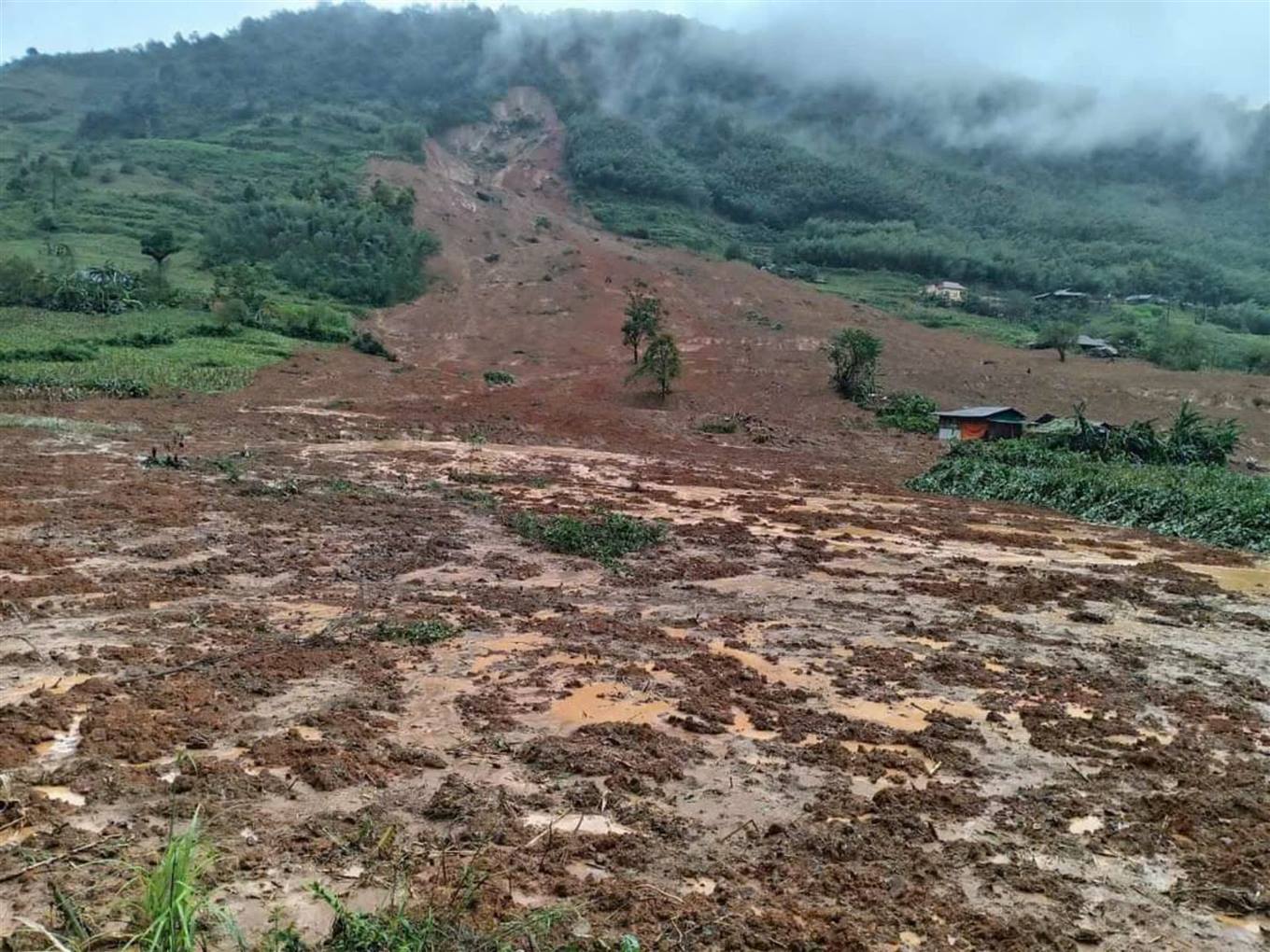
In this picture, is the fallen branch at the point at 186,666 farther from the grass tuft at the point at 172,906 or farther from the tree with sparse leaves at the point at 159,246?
the tree with sparse leaves at the point at 159,246

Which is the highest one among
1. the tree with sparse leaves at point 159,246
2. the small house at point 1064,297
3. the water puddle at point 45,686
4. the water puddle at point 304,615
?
the small house at point 1064,297

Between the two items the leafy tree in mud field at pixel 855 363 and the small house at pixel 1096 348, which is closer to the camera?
the leafy tree in mud field at pixel 855 363

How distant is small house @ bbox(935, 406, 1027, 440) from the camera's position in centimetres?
3238

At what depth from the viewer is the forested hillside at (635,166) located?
60.3 m

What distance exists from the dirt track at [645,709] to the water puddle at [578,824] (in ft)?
0.08

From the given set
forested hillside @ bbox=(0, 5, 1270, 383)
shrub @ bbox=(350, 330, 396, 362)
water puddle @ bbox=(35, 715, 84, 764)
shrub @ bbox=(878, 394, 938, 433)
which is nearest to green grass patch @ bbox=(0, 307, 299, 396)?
shrub @ bbox=(350, 330, 396, 362)

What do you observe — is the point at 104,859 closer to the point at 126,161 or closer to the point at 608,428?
the point at 608,428

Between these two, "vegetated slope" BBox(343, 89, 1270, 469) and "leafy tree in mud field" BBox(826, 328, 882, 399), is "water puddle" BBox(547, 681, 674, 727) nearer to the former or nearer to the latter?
"vegetated slope" BBox(343, 89, 1270, 469)

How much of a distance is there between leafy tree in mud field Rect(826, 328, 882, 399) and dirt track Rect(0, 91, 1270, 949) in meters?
19.4

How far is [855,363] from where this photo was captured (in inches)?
1527

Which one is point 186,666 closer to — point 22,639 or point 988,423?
point 22,639

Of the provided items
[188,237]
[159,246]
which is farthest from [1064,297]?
[188,237]

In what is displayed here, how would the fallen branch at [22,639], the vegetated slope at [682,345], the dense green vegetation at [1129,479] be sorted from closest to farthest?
the fallen branch at [22,639]
the dense green vegetation at [1129,479]
the vegetated slope at [682,345]

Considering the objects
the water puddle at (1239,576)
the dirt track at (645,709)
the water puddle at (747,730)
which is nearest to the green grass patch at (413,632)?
the dirt track at (645,709)
